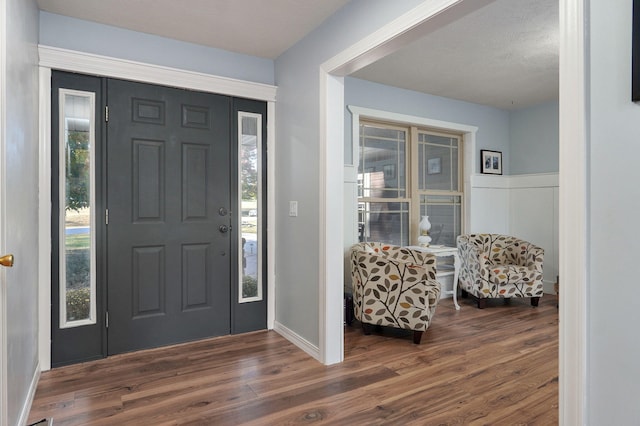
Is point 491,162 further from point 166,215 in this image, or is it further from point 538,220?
point 166,215

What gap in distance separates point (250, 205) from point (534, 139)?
403 centimetres

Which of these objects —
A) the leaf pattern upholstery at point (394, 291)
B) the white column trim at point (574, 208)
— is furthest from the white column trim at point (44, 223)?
the white column trim at point (574, 208)

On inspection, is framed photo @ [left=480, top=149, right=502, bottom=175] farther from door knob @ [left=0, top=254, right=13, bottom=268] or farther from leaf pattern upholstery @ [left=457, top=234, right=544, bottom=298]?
door knob @ [left=0, top=254, right=13, bottom=268]

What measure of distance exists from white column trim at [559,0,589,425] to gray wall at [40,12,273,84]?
2.56 metres

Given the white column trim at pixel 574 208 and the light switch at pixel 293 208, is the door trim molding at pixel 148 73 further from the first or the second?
the white column trim at pixel 574 208

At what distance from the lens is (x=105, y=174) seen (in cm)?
282

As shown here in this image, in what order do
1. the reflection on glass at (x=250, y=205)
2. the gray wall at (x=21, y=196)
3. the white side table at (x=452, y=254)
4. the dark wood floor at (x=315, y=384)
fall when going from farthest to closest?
the white side table at (x=452, y=254) → the reflection on glass at (x=250, y=205) → the dark wood floor at (x=315, y=384) → the gray wall at (x=21, y=196)

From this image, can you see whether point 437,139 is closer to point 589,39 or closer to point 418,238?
point 418,238

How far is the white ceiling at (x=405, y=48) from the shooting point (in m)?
2.57

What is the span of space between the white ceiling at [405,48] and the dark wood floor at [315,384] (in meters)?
2.45

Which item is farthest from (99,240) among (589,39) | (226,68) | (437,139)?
(437,139)

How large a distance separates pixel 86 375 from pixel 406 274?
243cm

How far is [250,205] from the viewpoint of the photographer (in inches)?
134

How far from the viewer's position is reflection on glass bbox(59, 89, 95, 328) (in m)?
2.70
